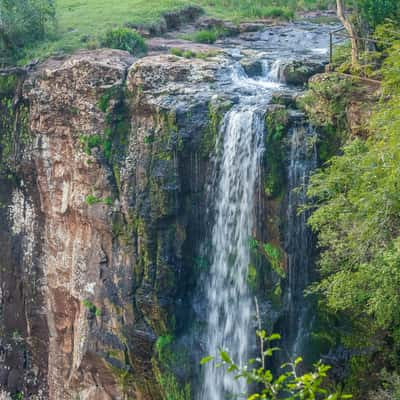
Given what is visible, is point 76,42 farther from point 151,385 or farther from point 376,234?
point 376,234

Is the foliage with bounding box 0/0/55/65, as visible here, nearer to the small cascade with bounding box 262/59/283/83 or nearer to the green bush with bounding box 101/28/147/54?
the green bush with bounding box 101/28/147/54

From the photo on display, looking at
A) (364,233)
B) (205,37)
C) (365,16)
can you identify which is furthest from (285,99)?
(205,37)

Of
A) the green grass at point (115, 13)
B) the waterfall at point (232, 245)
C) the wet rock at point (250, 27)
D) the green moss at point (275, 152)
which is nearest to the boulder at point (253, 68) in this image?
the waterfall at point (232, 245)

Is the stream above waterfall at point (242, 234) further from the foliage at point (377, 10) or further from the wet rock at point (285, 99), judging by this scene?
the foliage at point (377, 10)

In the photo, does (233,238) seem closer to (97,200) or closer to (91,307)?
(97,200)

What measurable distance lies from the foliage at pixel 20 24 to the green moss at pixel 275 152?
8694mm

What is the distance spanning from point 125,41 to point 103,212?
5.38 meters

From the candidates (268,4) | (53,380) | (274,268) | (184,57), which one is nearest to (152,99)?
(184,57)

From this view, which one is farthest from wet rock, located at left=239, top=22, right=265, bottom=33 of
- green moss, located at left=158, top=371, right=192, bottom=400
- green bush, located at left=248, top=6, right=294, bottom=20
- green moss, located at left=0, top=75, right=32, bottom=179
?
green moss, located at left=158, top=371, right=192, bottom=400

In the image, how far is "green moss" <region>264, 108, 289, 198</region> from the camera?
13758 millimetres

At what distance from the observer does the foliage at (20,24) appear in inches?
738

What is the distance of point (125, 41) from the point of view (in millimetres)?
18219

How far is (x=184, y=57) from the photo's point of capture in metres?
16.9

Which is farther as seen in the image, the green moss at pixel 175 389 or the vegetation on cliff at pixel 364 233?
the green moss at pixel 175 389
